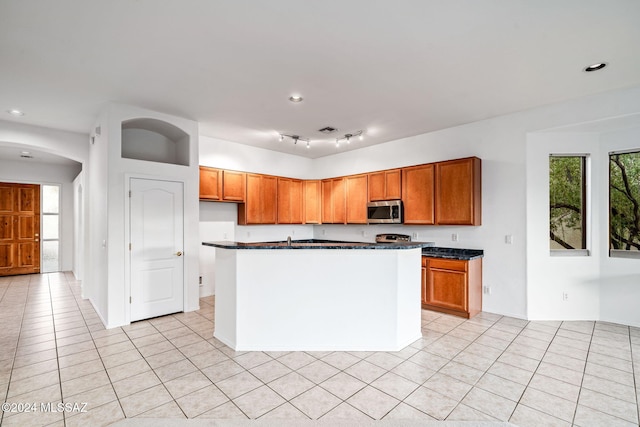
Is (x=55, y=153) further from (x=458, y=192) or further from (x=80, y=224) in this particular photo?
(x=458, y=192)

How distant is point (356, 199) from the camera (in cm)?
614

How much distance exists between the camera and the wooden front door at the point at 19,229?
7.51 meters

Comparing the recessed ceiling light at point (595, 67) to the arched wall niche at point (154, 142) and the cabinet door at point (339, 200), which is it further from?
the arched wall niche at point (154, 142)

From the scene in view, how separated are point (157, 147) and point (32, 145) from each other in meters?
1.90

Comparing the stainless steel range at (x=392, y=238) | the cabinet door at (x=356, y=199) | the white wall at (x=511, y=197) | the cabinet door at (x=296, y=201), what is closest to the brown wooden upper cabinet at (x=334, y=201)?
the cabinet door at (x=356, y=199)

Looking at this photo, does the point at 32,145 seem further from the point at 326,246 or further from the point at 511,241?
the point at 511,241

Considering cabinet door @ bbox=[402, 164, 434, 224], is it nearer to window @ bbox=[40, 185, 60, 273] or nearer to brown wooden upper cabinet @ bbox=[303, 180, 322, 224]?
brown wooden upper cabinet @ bbox=[303, 180, 322, 224]

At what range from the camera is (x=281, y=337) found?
328cm

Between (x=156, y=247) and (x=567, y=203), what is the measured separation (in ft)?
19.2

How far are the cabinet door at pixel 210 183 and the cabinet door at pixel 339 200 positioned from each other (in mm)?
2340

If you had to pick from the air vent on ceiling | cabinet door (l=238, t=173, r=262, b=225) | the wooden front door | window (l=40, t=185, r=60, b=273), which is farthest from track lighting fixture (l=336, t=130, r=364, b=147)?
the wooden front door

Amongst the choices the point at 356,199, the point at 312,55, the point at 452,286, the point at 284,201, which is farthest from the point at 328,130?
the point at 452,286

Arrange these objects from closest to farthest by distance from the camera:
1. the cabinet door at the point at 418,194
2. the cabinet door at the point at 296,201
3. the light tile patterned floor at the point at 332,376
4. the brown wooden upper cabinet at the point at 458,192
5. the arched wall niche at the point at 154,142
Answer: the light tile patterned floor at the point at 332,376, the brown wooden upper cabinet at the point at 458,192, the arched wall niche at the point at 154,142, the cabinet door at the point at 418,194, the cabinet door at the point at 296,201

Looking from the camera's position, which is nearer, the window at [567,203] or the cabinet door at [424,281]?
the window at [567,203]
